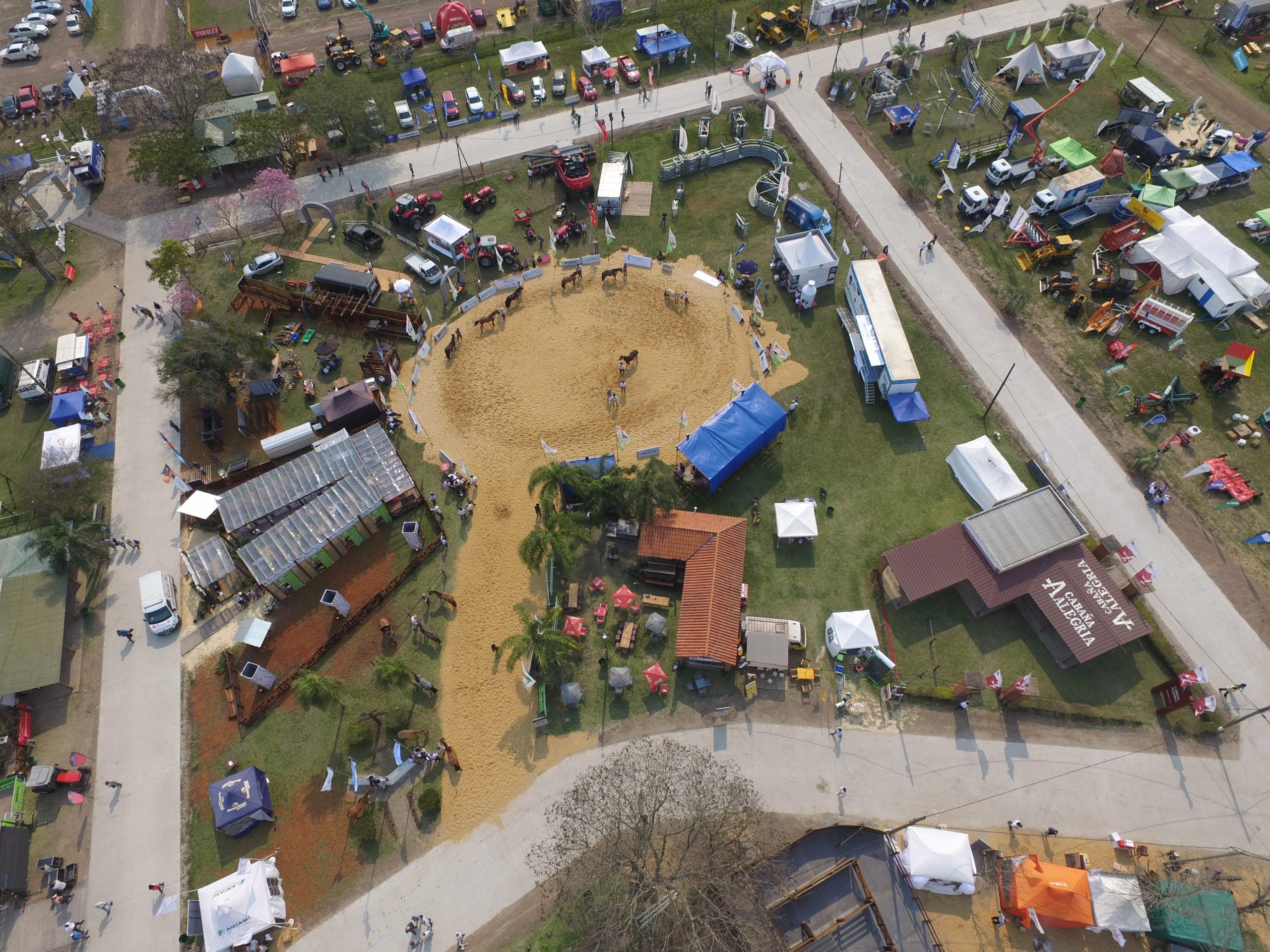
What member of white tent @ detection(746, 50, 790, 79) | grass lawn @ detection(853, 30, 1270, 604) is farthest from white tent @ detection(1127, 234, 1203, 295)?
white tent @ detection(746, 50, 790, 79)

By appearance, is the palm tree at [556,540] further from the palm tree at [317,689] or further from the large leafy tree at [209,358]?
the large leafy tree at [209,358]

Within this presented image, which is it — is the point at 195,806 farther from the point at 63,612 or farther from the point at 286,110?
the point at 286,110

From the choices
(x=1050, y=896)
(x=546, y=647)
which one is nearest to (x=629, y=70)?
(x=546, y=647)

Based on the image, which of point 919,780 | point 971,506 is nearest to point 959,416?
point 971,506

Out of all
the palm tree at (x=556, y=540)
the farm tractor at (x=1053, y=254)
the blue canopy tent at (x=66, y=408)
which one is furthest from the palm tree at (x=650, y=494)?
the blue canopy tent at (x=66, y=408)

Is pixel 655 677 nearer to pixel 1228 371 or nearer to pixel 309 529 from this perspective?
pixel 309 529

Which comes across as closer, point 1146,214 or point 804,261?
point 804,261
